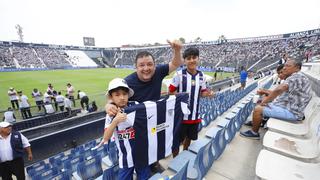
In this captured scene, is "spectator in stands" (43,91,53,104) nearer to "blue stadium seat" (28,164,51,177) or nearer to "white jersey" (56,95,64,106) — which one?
"white jersey" (56,95,64,106)

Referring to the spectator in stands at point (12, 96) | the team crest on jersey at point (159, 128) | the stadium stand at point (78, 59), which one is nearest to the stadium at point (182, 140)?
the team crest on jersey at point (159, 128)

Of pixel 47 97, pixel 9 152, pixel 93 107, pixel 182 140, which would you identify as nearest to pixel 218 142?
pixel 182 140

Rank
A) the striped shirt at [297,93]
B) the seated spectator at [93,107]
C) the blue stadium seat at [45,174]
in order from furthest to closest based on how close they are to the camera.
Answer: the seated spectator at [93,107], the blue stadium seat at [45,174], the striped shirt at [297,93]

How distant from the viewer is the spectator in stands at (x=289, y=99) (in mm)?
3059

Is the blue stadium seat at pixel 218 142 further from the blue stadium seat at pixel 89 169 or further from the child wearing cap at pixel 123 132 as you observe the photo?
the blue stadium seat at pixel 89 169

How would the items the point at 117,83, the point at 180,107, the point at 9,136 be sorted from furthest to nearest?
the point at 9,136, the point at 180,107, the point at 117,83

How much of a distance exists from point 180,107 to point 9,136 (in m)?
3.91

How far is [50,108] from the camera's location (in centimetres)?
916

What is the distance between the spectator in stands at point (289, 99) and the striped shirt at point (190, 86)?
1503 millimetres

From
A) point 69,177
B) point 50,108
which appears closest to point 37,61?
point 50,108

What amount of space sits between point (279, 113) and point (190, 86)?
211cm

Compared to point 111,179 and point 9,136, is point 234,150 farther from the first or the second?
point 9,136

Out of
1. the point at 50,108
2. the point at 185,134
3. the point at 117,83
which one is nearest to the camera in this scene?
the point at 117,83

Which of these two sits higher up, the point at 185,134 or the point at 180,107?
the point at 180,107
